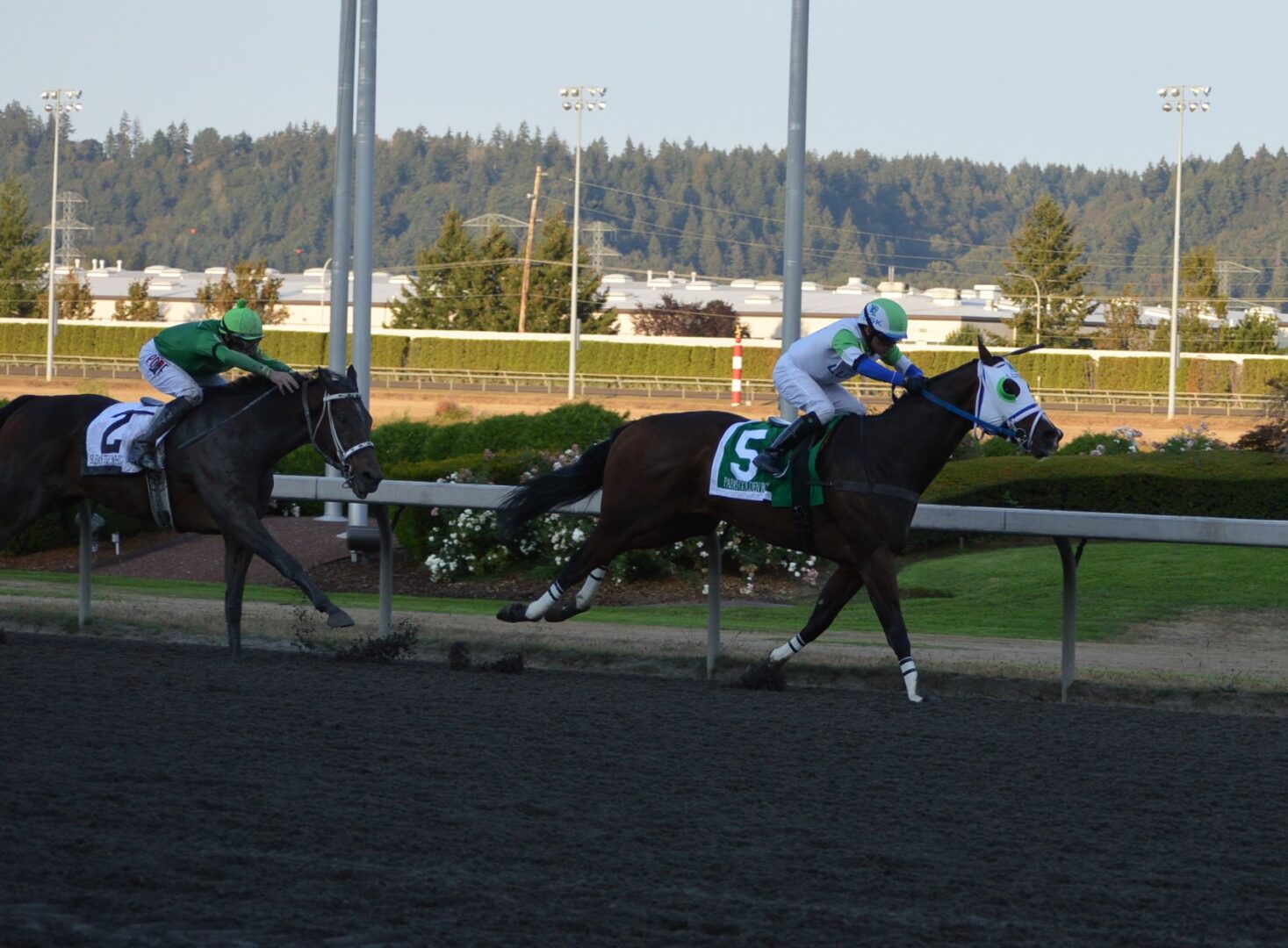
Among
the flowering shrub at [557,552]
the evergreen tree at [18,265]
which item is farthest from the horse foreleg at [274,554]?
the evergreen tree at [18,265]

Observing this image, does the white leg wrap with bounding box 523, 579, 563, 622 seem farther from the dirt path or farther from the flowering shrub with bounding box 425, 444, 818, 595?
the dirt path

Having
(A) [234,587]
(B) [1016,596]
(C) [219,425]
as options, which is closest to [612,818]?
(A) [234,587]

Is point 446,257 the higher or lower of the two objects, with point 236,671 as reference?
higher

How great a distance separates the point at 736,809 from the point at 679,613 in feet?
20.6

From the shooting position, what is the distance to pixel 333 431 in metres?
7.75

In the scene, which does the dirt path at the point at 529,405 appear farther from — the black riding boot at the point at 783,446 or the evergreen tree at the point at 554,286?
the black riding boot at the point at 783,446

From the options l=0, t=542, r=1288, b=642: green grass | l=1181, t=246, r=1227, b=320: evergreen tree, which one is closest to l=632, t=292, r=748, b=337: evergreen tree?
l=1181, t=246, r=1227, b=320: evergreen tree

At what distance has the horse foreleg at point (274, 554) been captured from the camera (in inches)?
295

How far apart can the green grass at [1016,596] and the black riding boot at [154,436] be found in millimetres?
2521

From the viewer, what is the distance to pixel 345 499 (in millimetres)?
8711

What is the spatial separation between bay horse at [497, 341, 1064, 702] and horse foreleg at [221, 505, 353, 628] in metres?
0.79

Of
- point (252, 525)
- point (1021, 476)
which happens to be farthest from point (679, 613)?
point (1021, 476)

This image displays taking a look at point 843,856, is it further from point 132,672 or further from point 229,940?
point 132,672

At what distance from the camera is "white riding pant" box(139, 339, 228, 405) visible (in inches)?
314
